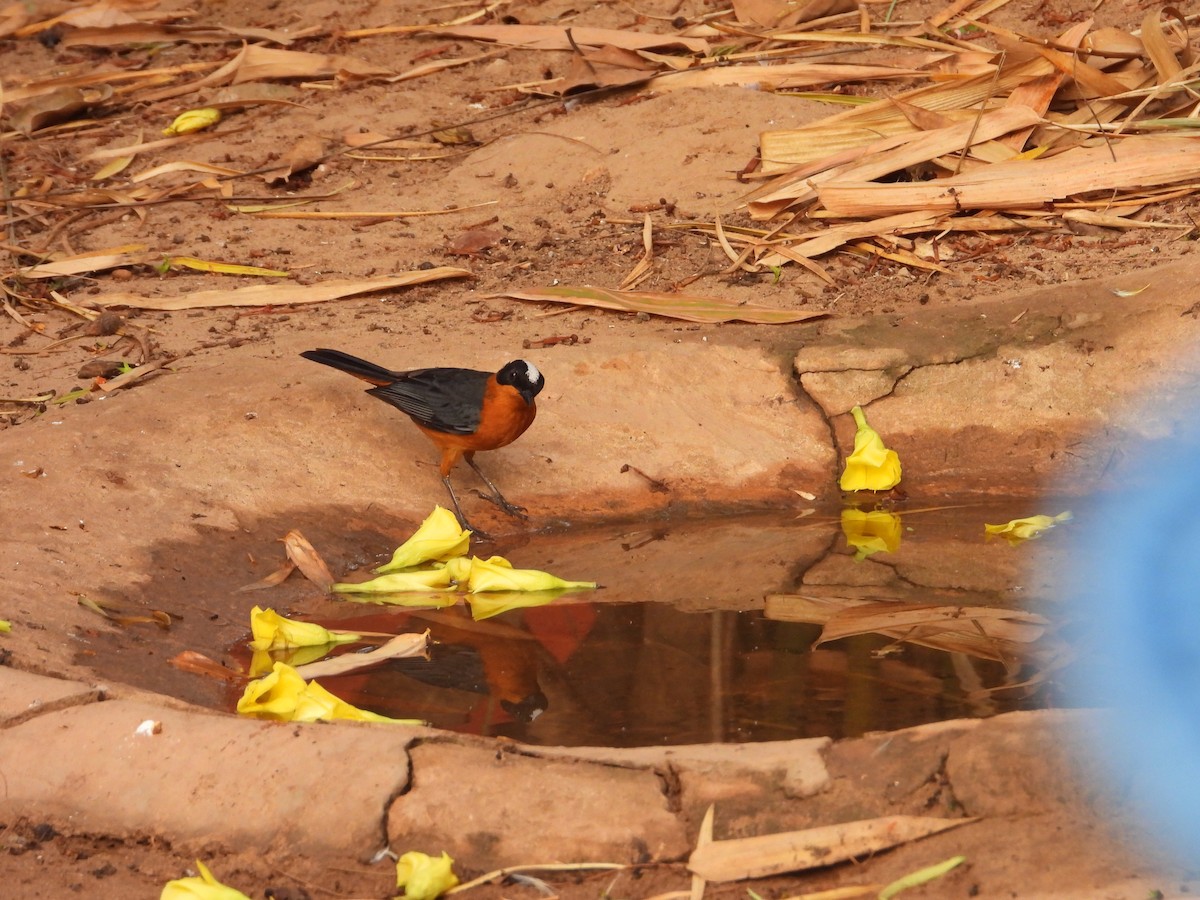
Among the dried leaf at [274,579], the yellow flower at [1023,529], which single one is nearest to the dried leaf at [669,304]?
the yellow flower at [1023,529]

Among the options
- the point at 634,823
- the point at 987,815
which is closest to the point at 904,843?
the point at 987,815

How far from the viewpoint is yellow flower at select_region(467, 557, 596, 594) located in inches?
181

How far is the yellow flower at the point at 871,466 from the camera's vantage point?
17.4 ft

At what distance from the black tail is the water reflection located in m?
0.88

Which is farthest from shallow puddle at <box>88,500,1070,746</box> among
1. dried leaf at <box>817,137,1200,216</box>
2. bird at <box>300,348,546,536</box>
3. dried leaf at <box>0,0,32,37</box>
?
dried leaf at <box>0,0,32,37</box>

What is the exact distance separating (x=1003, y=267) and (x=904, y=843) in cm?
443

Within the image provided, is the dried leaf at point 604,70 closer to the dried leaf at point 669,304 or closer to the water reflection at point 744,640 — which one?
the dried leaf at point 669,304

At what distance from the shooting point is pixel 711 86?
8.84 metres

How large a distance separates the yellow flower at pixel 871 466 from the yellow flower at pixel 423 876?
2.90 meters

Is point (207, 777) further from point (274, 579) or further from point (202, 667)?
point (274, 579)

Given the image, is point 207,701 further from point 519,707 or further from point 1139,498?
point 1139,498

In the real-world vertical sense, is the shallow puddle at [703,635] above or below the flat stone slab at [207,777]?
below

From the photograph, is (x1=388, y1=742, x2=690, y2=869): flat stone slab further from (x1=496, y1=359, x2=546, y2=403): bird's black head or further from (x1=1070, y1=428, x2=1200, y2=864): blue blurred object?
(x1=496, y1=359, x2=546, y2=403): bird's black head

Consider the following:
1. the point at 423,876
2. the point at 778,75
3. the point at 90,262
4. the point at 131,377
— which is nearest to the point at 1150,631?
the point at 423,876
